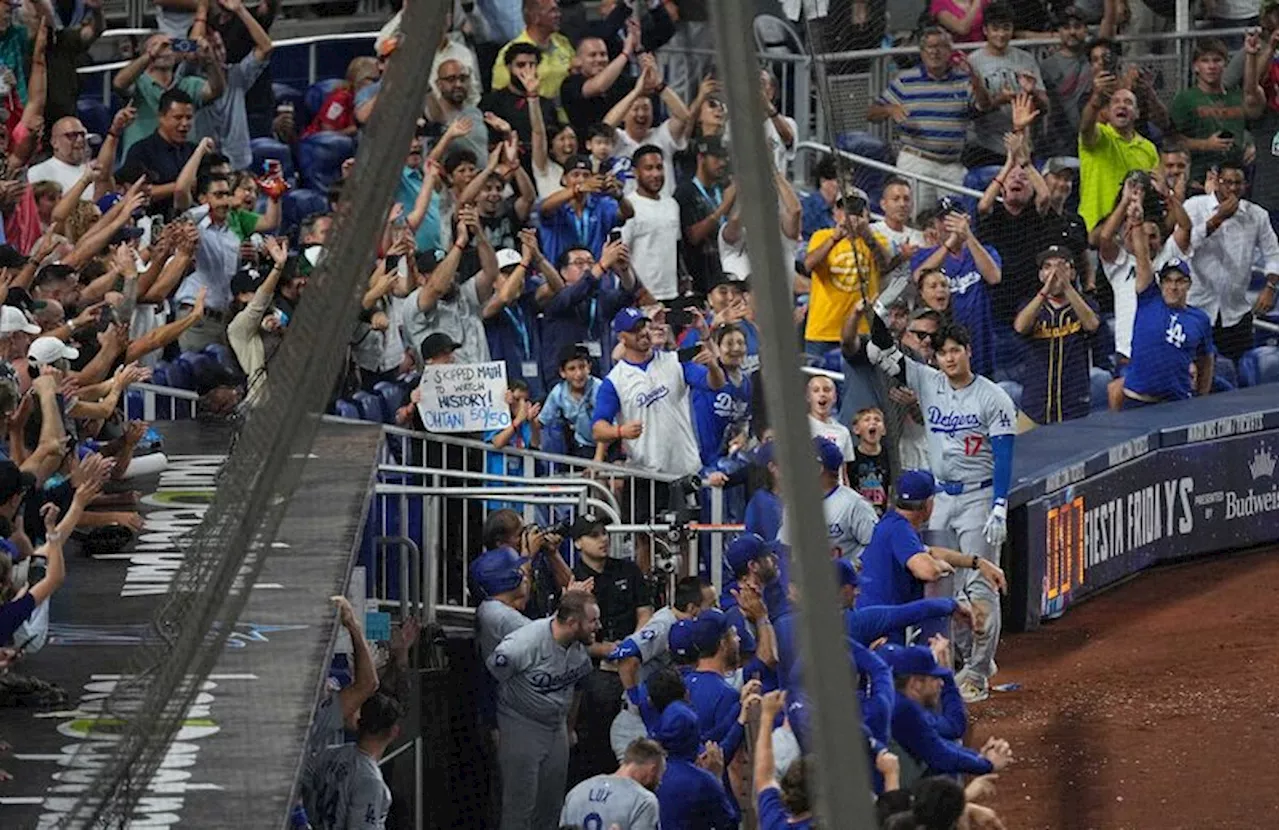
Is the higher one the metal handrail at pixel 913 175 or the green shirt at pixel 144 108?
the green shirt at pixel 144 108

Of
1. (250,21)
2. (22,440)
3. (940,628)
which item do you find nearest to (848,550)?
(940,628)

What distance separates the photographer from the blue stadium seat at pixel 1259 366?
1628 centimetres

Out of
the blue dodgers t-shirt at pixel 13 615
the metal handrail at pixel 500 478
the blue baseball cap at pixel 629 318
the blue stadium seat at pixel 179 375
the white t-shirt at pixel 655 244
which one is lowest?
the metal handrail at pixel 500 478

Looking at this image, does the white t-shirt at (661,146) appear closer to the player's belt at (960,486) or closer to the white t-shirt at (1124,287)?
the player's belt at (960,486)

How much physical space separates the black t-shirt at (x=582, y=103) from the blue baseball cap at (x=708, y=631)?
226cm

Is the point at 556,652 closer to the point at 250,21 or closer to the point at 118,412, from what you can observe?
the point at 118,412

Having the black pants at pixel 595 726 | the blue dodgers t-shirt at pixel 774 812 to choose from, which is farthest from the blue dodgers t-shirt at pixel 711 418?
the blue dodgers t-shirt at pixel 774 812

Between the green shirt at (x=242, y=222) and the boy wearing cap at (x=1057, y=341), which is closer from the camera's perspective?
the green shirt at (x=242, y=222)

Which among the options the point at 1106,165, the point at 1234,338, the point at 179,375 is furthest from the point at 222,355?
the point at 1234,338

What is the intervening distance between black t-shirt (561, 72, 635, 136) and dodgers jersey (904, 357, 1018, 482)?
6.79 ft

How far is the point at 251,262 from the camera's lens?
11.4m

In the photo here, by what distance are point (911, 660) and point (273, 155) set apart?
23.7 feet

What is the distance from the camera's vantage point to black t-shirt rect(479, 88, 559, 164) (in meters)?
12.0

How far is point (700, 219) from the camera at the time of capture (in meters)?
4.63
